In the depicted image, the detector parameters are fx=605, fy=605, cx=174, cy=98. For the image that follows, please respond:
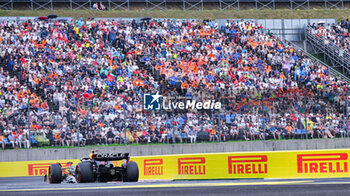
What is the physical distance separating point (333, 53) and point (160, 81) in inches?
500

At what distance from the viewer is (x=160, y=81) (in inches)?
1129

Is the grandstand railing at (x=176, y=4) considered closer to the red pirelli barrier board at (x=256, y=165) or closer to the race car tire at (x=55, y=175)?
the red pirelli barrier board at (x=256, y=165)

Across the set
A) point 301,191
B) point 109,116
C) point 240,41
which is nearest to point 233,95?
point 109,116

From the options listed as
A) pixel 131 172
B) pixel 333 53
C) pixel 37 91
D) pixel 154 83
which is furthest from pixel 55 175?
pixel 333 53

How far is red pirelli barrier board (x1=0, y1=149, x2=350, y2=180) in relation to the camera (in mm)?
Result: 16016

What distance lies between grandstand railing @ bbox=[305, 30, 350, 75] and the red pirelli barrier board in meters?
19.8

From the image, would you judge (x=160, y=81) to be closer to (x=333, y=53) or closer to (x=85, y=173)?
(x=333, y=53)

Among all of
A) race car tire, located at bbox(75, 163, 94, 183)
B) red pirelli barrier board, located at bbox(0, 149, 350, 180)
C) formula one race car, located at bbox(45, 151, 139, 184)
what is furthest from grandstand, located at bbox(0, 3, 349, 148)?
race car tire, located at bbox(75, 163, 94, 183)

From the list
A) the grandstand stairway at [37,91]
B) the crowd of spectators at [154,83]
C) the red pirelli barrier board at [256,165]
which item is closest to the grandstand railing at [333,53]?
the crowd of spectators at [154,83]

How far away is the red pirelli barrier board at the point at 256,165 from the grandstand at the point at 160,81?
5.66 meters

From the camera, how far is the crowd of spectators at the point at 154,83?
22.7 metres

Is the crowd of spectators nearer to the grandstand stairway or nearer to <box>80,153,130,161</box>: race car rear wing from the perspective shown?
the grandstand stairway

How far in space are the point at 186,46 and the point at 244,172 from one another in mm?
16105

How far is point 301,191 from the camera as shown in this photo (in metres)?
10.3
